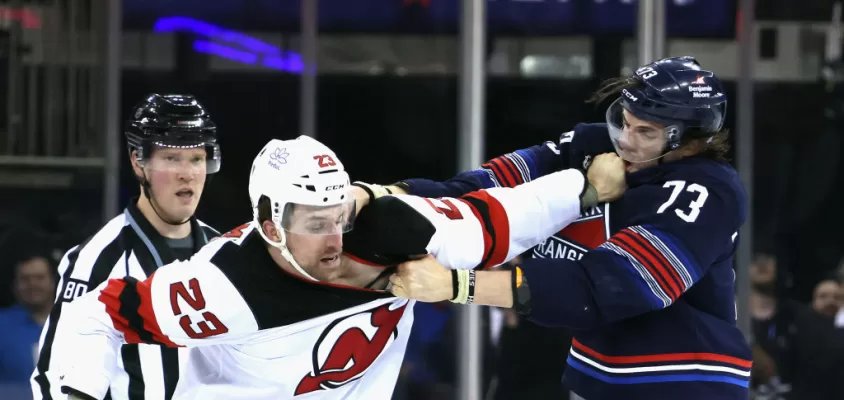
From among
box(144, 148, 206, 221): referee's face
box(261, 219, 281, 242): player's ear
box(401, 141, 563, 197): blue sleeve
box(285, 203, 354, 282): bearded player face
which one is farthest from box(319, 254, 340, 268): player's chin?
box(144, 148, 206, 221): referee's face

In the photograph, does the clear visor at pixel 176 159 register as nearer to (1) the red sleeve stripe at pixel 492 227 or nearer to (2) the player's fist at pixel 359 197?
(2) the player's fist at pixel 359 197

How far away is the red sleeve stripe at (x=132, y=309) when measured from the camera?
2.39 m

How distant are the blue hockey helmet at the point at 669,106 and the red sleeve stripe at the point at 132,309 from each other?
43.6 inches

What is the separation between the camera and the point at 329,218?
2.33 meters

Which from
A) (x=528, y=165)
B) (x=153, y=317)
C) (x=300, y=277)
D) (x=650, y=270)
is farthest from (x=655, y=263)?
(x=153, y=317)

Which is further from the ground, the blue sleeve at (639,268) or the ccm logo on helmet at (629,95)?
the ccm logo on helmet at (629,95)

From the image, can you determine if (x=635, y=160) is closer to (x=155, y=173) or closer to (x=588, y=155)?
(x=588, y=155)

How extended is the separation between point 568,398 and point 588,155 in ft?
10.9

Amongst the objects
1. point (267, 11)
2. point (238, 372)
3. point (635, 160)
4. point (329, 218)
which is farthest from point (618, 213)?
point (267, 11)

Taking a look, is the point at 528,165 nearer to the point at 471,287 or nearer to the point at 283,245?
the point at 471,287

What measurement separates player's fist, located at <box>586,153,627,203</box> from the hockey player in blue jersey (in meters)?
0.02

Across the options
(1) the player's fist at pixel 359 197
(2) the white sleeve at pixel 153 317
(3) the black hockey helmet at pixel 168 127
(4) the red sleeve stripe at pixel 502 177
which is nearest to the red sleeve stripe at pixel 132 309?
(2) the white sleeve at pixel 153 317

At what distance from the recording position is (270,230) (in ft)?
7.80

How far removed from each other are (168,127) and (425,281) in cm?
121
